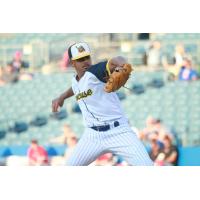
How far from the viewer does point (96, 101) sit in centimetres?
621

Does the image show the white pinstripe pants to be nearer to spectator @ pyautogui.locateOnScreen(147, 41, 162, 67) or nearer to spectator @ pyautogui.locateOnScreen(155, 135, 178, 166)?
spectator @ pyautogui.locateOnScreen(155, 135, 178, 166)

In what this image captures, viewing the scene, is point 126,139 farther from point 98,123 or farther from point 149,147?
point 149,147

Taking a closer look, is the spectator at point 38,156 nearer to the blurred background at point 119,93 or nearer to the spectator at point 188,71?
the blurred background at point 119,93

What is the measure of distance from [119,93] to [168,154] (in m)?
0.91

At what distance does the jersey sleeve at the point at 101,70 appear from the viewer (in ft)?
19.1

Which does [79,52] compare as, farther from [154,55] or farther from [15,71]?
[15,71]

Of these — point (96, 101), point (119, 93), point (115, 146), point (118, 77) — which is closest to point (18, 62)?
point (119, 93)

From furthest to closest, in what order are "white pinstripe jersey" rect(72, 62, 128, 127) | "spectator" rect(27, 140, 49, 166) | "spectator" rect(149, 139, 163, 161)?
"spectator" rect(27, 140, 49, 166) < "spectator" rect(149, 139, 163, 161) < "white pinstripe jersey" rect(72, 62, 128, 127)

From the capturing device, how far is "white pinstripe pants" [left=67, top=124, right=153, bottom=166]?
584 cm

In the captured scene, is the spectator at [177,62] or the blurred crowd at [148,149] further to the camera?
the spectator at [177,62]

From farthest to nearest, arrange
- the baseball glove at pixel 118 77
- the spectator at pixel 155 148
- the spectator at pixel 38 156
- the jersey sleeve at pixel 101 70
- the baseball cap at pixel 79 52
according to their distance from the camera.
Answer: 1. the spectator at pixel 38 156
2. the spectator at pixel 155 148
3. the baseball cap at pixel 79 52
4. the jersey sleeve at pixel 101 70
5. the baseball glove at pixel 118 77

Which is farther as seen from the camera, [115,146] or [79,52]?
[79,52]

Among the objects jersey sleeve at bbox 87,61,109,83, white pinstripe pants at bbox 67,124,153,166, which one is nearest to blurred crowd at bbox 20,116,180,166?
white pinstripe pants at bbox 67,124,153,166

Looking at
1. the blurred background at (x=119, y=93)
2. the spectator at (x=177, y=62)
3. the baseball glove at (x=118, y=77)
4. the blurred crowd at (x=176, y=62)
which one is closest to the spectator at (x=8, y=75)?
the blurred background at (x=119, y=93)
